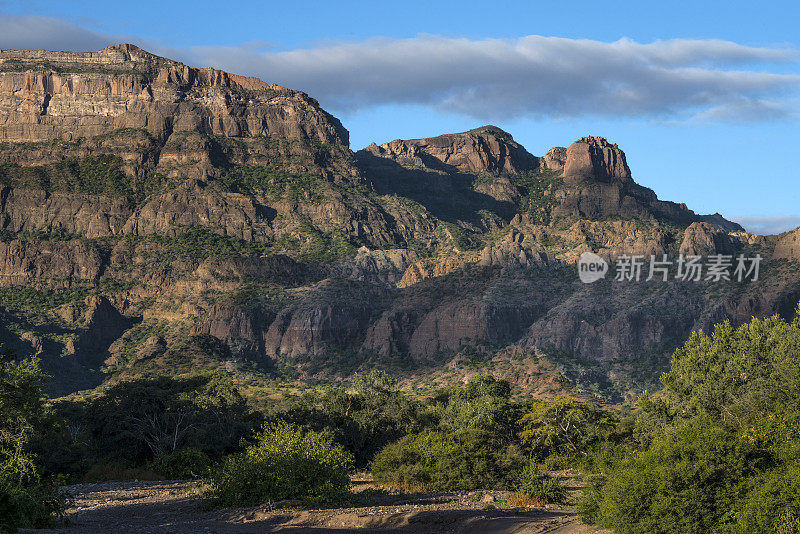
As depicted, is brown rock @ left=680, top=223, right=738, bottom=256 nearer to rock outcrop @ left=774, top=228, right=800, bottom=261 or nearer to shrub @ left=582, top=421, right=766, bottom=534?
rock outcrop @ left=774, top=228, right=800, bottom=261

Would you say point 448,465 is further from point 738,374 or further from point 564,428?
point 564,428

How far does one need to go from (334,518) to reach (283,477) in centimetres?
488

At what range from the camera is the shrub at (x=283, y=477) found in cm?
3453

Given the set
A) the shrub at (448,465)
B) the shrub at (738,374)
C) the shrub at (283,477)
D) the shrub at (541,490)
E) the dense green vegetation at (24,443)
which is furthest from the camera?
the shrub at (738,374)

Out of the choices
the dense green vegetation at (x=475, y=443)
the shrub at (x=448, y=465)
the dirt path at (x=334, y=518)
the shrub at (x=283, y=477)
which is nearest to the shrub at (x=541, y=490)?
the dense green vegetation at (x=475, y=443)

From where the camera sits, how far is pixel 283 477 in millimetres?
34906

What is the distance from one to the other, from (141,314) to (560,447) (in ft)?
435

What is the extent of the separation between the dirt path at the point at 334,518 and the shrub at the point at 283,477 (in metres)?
1.08

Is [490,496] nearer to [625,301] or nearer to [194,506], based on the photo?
[194,506]

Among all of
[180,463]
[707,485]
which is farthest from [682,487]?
[180,463]

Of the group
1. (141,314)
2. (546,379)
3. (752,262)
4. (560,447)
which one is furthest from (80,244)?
(560,447)

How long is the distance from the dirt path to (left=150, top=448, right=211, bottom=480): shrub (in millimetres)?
14129

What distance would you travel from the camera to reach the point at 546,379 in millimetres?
129250

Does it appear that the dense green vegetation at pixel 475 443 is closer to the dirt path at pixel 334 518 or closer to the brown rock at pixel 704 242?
the dirt path at pixel 334 518
